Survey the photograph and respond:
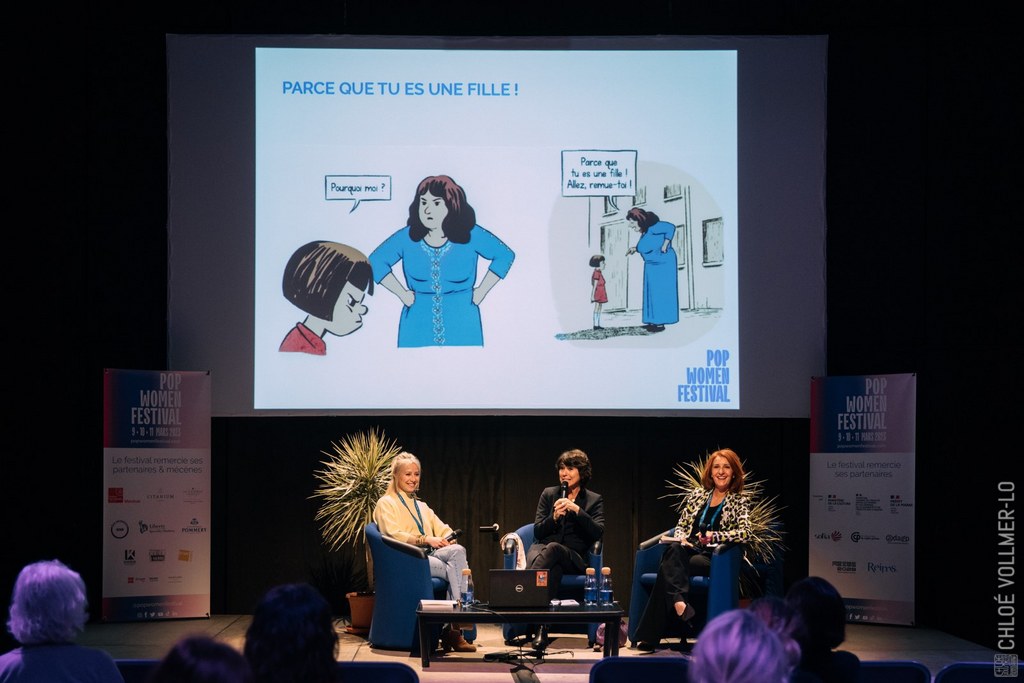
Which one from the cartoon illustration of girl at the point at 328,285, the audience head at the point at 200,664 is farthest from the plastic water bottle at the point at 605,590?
the audience head at the point at 200,664

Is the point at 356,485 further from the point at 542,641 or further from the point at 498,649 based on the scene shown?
the point at 542,641

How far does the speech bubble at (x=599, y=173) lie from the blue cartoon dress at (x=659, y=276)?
0.31 metres

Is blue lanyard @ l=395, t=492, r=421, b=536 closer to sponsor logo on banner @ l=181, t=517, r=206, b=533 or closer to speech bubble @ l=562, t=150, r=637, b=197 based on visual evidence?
sponsor logo on banner @ l=181, t=517, r=206, b=533

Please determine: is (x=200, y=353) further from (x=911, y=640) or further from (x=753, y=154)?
(x=911, y=640)

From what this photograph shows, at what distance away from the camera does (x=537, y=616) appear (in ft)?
17.3

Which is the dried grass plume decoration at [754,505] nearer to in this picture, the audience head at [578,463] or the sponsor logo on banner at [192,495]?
the audience head at [578,463]

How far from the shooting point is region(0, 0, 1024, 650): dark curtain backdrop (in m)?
6.75

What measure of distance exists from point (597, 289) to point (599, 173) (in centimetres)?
74

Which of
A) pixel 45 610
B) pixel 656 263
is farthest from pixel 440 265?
pixel 45 610

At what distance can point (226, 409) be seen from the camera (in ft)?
22.5

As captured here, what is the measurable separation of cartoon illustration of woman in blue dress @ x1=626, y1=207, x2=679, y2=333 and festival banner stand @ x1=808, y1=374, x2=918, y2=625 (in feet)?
3.49

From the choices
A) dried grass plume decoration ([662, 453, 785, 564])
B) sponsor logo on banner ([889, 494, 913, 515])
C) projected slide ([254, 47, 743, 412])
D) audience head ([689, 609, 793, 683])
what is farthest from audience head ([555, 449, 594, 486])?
audience head ([689, 609, 793, 683])

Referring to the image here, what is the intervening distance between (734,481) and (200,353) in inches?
132

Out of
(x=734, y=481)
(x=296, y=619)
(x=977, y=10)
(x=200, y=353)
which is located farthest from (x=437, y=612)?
(x=977, y=10)
